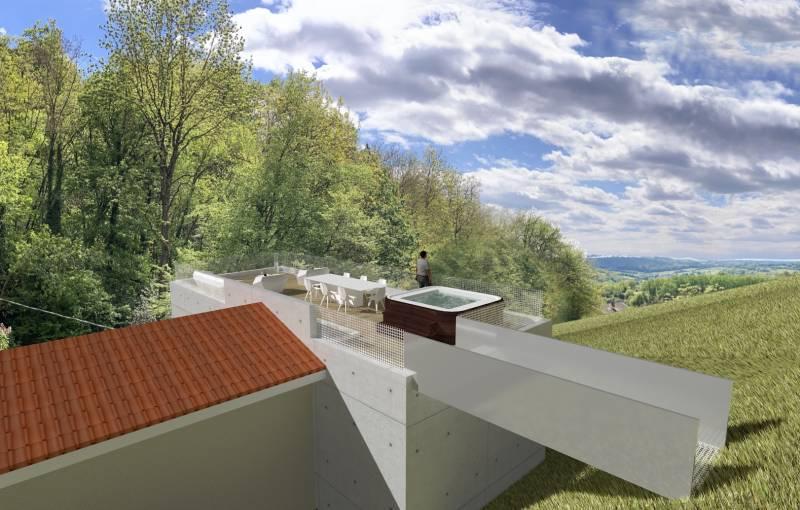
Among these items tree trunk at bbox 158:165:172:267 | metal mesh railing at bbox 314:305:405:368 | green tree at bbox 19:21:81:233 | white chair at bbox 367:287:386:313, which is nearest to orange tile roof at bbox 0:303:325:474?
metal mesh railing at bbox 314:305:405:368

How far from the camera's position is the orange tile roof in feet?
26.5

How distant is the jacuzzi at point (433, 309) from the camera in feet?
34.1

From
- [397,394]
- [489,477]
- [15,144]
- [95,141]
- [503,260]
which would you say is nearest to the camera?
[397,394]

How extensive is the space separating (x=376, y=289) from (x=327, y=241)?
2255cm

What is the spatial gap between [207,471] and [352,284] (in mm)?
6809

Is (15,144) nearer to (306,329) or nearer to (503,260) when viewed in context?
(306,329)

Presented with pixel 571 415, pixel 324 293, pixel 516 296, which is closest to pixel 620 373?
pixel 571 415

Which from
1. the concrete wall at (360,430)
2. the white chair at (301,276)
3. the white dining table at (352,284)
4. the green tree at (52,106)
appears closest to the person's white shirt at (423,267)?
the white dining table at (352,284)

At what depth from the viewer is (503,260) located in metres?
45.8

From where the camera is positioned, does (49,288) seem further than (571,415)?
Yes

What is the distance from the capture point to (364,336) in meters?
10.2

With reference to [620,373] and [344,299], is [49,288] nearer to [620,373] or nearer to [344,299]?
[344,299]

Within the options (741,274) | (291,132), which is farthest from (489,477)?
(741,274)

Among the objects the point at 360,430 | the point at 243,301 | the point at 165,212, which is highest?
the point at 165,212
